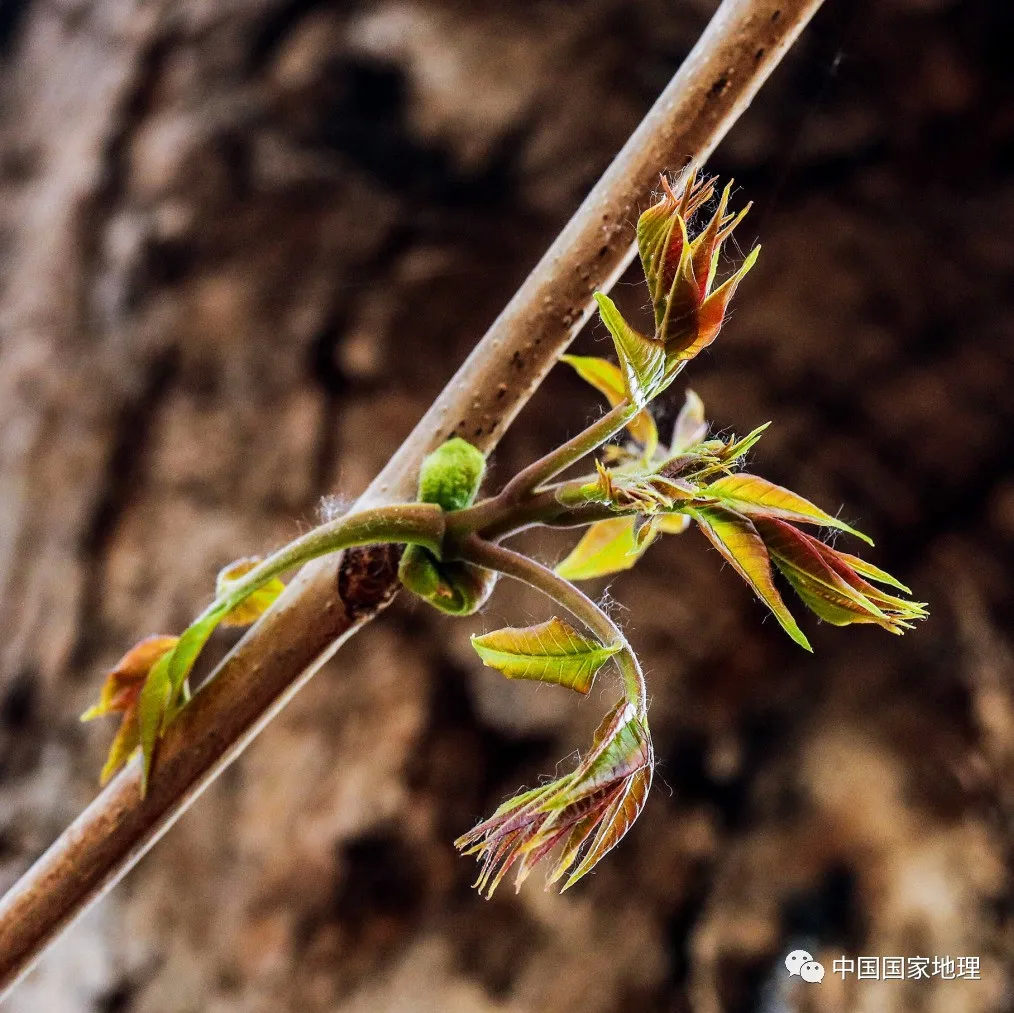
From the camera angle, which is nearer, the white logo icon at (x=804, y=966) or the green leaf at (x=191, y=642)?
the green leaf at (x=191, y=642)

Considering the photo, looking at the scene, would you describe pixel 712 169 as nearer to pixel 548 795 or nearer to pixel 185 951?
pixel 548 795

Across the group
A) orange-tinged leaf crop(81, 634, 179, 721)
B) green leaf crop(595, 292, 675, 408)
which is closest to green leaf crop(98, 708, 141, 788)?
orange-tinged leaf crop(81, 634, 179, 721)

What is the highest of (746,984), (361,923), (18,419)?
(18,419)

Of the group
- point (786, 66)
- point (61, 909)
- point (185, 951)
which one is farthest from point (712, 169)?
point (185, 951)

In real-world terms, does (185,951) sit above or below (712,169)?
below

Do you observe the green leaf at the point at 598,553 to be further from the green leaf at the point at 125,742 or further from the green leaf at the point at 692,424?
the green leaf at the point at 125,742

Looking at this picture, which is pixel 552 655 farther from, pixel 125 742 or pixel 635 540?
pixel 125 742

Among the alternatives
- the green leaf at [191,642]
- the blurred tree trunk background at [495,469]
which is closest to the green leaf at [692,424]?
the green leaf at [191,642]
